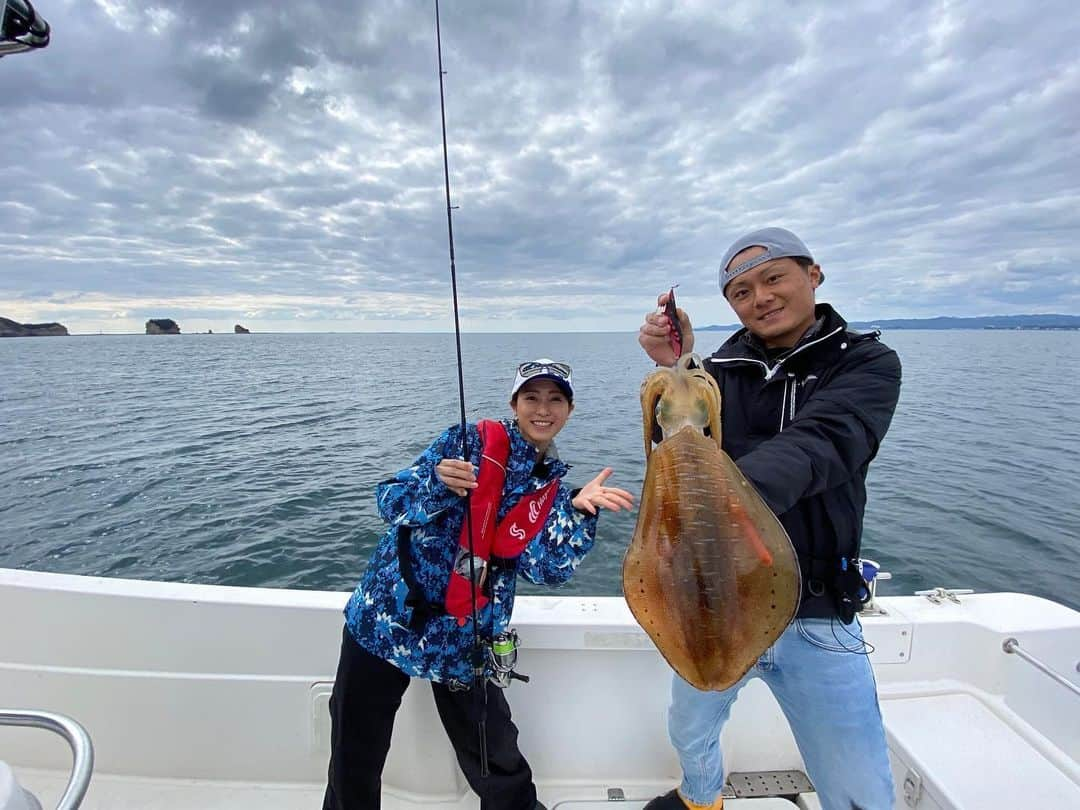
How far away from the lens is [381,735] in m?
2.62

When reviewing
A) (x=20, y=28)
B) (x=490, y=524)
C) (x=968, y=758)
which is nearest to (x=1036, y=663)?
(x=968, y=758)

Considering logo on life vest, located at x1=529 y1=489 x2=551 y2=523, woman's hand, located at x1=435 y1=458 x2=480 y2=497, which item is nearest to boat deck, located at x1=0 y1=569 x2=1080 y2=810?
logo on life vest, located at x1=529 y1=489 x2=551 y2=523

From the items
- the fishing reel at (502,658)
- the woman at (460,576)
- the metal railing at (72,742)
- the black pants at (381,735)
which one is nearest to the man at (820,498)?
the woman at (460,576)

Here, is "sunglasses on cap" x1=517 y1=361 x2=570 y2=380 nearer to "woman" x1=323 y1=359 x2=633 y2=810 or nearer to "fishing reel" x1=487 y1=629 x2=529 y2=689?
"woman" x1=323 y1=359 x2=633 y2=810

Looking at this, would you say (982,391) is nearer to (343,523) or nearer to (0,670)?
(343,523)

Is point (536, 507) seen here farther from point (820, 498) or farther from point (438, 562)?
point (820, 498)

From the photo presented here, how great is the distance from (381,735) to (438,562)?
0.89 m

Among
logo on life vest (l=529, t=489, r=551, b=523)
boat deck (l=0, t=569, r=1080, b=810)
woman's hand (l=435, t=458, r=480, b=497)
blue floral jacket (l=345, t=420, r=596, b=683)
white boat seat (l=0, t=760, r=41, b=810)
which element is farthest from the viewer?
boat deck (l=0, t=569, r=1080, b=810)

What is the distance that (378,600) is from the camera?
2557 millimetres

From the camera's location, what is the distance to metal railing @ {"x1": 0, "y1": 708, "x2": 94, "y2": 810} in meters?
1.22

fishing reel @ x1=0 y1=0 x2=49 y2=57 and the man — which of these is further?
the man

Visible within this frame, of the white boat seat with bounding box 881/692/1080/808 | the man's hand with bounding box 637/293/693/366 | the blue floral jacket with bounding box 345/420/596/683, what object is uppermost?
the man's hand with bounding box 637/293/693/366

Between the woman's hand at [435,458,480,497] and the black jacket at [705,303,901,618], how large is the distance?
117 centimetres

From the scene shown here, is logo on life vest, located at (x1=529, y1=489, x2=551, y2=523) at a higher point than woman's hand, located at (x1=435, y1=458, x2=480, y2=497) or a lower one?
lower
